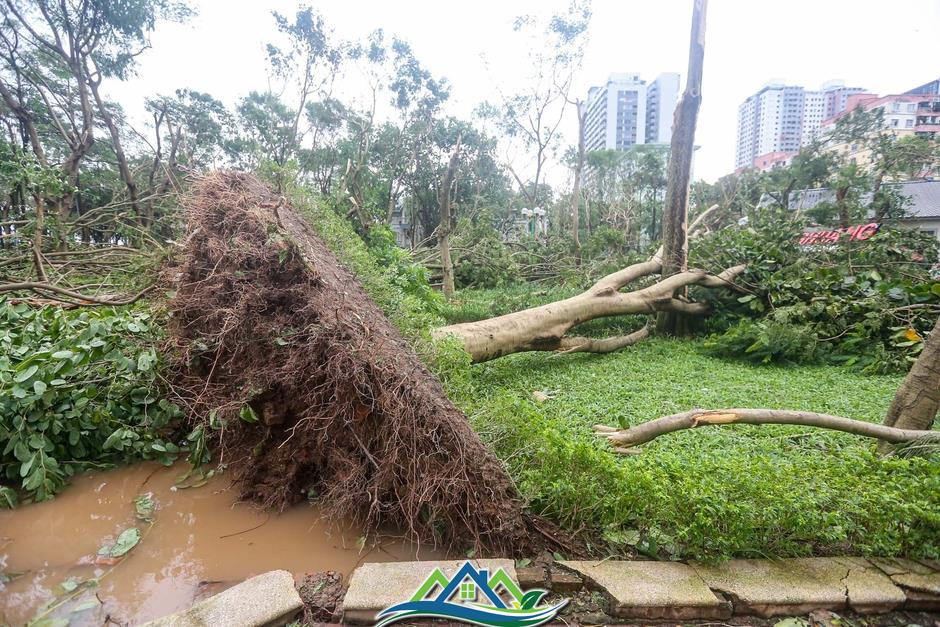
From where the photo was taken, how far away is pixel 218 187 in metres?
3.59

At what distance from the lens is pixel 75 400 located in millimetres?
3062

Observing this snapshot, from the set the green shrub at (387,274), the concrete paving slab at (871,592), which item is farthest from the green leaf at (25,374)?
the concrete paving slab at (871,592)

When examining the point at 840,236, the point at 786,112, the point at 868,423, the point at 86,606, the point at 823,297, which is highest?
the point at 786,112

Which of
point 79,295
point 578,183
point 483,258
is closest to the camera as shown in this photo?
point 79,295

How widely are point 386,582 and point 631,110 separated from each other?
2686cm

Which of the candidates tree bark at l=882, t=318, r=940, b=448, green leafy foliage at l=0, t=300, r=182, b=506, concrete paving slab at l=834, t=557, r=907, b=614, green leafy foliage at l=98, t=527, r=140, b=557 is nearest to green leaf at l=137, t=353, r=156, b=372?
green leafy foliage at l=0, t=300, r=182, b=506

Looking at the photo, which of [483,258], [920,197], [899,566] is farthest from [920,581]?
[920,197]

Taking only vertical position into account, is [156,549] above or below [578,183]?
below

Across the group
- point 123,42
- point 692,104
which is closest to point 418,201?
point 123,42

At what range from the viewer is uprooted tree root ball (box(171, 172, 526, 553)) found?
2133 mm

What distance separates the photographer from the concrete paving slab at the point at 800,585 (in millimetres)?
1893

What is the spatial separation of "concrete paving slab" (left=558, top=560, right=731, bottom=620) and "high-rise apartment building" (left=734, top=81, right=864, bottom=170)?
24.0 metres

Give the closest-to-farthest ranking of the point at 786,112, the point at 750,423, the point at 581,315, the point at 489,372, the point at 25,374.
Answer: the point at 750,423 < the point at 25,374 < the point at 489,372 < the point at 581,315 < the point at 786,112

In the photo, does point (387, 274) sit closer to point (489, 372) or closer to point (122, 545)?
point (489, 372)
